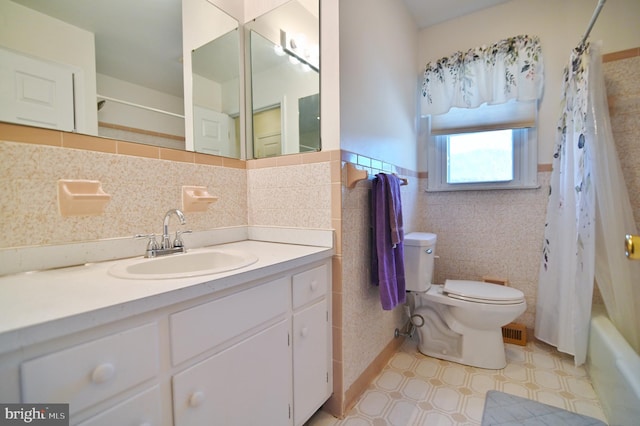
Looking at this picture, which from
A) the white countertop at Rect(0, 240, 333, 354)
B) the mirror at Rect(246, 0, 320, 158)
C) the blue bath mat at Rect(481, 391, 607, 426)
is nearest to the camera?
the white countertop at Rect(0, 240, 333, 354)

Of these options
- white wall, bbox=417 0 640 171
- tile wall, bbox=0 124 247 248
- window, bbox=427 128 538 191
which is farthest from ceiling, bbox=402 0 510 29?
tile wall, bbox=0 124 247 248

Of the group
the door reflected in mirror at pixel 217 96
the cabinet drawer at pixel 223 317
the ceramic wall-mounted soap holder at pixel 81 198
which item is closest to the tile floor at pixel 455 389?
the cabinet drawer at pixel 223 317

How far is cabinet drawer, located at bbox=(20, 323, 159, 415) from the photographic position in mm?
502

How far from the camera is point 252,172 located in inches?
61.8

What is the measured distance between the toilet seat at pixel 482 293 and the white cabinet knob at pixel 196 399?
60.2 inches

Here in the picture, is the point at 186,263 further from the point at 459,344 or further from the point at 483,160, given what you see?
the point at 483,160

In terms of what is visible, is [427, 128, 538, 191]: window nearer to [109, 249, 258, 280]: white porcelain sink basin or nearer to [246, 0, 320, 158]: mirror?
[246, 0, 320, 158]: mirror

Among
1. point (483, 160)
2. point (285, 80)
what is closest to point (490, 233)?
point (483, 160)

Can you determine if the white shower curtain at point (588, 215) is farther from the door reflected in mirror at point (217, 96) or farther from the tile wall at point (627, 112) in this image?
the door reflected in mirror at point (217, 96)

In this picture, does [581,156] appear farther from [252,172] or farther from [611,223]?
[252,172]

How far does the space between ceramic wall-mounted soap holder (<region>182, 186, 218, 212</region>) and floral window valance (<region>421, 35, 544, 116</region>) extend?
1819mm

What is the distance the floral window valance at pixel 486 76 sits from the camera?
1912mm

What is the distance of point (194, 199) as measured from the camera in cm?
125

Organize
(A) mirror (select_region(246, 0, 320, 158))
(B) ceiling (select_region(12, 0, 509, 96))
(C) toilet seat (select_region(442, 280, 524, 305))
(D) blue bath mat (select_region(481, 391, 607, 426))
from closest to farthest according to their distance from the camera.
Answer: (B) ceiling (select_region(12, 0, 509, 96)) < (D) blue bath mat (select_region(481, 391, 607, 426)) < (A) mirror (select_region(246, 0, 320, 158)) < (C) toilet seat (select_region(442, 280, 524, 305))
